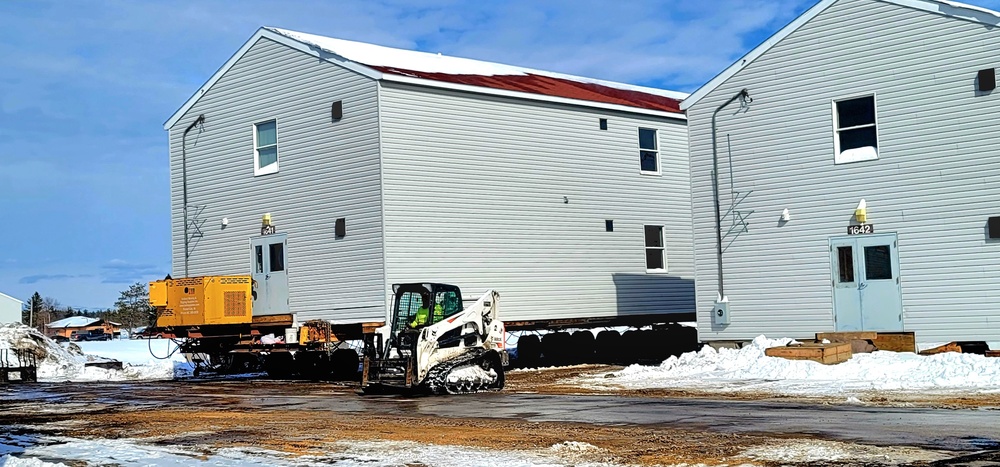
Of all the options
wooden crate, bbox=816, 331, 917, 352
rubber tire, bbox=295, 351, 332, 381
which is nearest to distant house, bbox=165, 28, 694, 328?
rubber tire, bbox=295, 351, 332, 381

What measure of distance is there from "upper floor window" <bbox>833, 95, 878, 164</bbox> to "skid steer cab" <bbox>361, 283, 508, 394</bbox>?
816 cm

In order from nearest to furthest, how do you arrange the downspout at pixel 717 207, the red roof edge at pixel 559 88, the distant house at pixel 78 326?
the downspout at pixel 717 207
the red roof edge at pixel 559 88
the distant house at pixel 78 326

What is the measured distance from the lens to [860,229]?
24000mm

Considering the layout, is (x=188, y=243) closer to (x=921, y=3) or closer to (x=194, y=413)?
(x=194, y=413)

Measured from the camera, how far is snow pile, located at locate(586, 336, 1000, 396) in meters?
19.4

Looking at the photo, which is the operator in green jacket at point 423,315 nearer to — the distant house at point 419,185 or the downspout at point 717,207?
the distant house at point 419,185

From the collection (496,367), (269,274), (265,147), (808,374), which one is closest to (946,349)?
(808,374)

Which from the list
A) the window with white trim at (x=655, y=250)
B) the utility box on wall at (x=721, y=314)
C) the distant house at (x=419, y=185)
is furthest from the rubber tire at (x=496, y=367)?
the window with white trim at (x=655, y=250)

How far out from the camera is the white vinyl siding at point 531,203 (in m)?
27.2

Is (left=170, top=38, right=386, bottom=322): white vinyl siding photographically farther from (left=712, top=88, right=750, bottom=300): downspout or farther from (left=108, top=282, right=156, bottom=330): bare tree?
(left=108, top=282, right=156, bottom=330): bare tree

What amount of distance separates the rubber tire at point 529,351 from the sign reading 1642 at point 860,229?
9848 mm

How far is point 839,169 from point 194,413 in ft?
45.4

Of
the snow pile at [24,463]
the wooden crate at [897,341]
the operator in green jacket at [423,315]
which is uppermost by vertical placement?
the operator in green jacket at [423,315]

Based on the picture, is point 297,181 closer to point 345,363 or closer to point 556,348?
point 345,363
